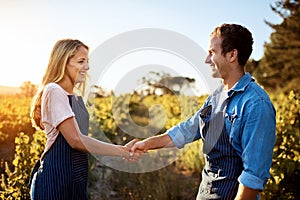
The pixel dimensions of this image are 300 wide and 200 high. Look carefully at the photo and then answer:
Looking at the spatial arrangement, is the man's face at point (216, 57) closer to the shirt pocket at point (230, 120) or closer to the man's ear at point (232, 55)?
the man's ear at point (232, 55)

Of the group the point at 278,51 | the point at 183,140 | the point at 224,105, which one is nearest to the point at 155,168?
the point at 183,140

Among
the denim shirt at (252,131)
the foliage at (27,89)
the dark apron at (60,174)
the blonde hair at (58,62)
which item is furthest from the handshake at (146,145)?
the foliage at (27,89)

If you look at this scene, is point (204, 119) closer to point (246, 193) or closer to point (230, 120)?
point (230, 120)

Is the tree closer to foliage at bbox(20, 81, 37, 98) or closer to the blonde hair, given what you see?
foliage at bbox(20, 81, 37, 98)

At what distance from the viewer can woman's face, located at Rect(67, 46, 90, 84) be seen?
8.60 feet

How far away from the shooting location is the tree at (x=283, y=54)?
29.9 m

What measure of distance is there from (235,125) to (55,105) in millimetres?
1001

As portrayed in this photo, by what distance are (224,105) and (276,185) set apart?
232 centimetres

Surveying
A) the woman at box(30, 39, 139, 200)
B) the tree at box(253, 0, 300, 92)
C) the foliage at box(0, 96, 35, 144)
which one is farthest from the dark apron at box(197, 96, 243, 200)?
the tree at box(253, 0, 300, 92)

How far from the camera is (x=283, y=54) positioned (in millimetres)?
32250

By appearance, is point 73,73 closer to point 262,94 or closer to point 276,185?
point 262,94

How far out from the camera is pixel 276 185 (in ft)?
14.3

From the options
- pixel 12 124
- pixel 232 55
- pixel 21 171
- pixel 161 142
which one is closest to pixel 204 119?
pixel 232 55

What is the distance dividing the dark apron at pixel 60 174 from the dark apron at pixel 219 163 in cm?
74
